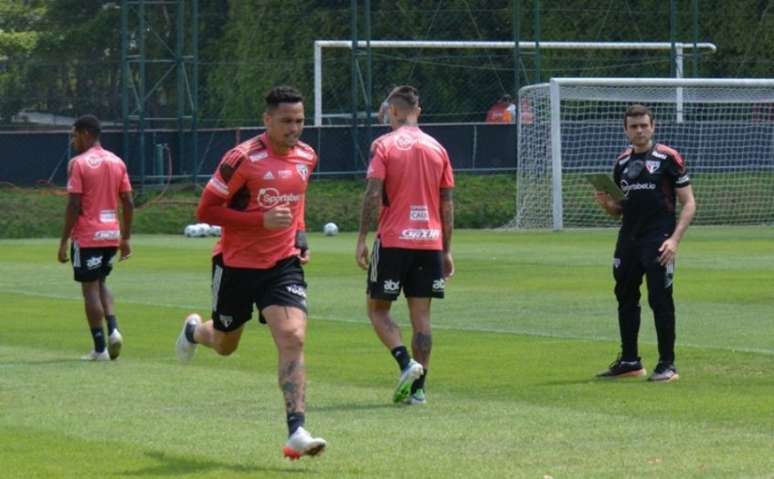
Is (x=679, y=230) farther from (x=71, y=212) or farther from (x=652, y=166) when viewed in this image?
(x=71, y=212)

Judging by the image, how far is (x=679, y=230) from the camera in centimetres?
1340

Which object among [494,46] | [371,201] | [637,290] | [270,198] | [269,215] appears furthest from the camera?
[494,46]

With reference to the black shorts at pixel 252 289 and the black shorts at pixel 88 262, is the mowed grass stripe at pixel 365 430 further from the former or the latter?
the black shorts at pixel 88 262

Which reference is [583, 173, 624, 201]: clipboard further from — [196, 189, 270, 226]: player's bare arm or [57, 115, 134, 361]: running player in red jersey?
[57, 115, 134, 361]: running player in red jersey

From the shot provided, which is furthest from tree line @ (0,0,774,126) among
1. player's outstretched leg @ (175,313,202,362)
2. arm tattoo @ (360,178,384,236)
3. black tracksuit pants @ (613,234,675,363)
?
player's outstretched leg @ (175,313,202,362)

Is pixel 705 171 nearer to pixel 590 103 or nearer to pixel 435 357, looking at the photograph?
pixel 590 103

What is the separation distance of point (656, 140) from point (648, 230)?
2778 centimetres

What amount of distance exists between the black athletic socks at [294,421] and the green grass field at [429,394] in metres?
0.21

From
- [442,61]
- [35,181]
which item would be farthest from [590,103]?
[35,181]

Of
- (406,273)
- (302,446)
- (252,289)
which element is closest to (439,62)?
(406,273)

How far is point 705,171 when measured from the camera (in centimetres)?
4072

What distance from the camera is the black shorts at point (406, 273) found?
41.4 ft

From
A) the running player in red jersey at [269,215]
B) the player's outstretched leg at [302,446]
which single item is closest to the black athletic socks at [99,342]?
the running player in red jersey at [269,215]

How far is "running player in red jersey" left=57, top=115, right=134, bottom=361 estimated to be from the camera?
16.1m
